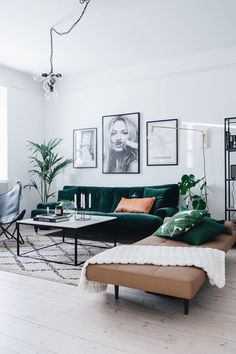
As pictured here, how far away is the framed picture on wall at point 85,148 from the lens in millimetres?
6199

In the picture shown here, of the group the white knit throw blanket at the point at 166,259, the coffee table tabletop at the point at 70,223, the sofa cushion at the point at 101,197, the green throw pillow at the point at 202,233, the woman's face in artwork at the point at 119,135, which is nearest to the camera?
the white knit throw blanket at the point at 166,259

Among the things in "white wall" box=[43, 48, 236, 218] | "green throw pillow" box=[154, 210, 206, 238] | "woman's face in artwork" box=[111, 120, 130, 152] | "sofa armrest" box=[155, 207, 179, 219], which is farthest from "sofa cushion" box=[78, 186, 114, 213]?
"green throw pillow" box=[154, 210, 206, 238]

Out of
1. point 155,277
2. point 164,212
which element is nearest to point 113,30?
point 164,212

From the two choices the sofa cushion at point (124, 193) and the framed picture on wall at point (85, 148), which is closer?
the sofa cushion at point (124, 193)

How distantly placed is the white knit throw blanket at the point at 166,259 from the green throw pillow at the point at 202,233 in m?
0.27

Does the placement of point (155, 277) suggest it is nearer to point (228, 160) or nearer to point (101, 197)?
point (228, 160)

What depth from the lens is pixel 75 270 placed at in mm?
3283

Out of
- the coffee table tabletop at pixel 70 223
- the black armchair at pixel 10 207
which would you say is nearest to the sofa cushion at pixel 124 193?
the coffee table tabletop at pixel 70 223

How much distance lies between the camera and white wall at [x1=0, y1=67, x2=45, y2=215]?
6.05m

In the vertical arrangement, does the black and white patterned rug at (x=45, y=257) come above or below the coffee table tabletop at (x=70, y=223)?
below

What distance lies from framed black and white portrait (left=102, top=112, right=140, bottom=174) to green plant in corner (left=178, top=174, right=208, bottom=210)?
→ 3.43ft

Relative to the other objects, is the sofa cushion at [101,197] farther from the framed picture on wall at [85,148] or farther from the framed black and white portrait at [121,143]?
the framed picture on wall at [85,148]

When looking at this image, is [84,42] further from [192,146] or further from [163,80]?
[192,146]

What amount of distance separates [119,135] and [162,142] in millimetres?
859
